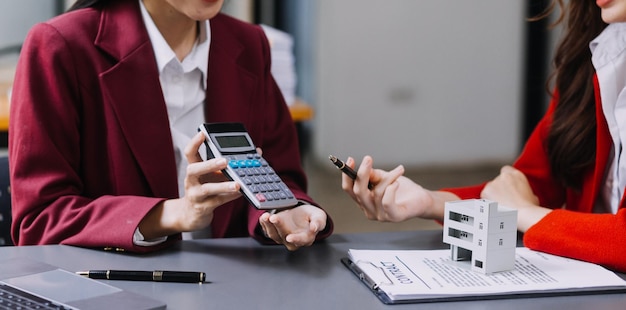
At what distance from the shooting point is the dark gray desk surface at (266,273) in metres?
1.00

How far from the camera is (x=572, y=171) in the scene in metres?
1.56

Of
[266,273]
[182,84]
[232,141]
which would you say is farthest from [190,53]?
[266,273]

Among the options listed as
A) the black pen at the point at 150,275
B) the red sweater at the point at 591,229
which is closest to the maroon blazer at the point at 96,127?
the black pen at the point at 150,275

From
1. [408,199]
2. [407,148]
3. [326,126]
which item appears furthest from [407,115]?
[408,199]

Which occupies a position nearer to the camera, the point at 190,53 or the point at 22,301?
the point at 22,301

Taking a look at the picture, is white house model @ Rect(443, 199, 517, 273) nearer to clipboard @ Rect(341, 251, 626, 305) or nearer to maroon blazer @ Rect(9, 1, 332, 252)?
clipboard @ Rect(341, 251, 626, 305)

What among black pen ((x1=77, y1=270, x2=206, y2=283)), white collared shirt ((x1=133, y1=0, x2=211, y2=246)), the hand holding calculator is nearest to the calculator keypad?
the hand holding calculator

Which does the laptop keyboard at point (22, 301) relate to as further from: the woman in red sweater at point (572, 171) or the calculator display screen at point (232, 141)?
the woman in red sweater at point (572, 171)

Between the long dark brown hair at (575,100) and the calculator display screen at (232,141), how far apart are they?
0.65 metres

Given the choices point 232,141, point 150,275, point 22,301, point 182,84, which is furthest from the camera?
point 182,84

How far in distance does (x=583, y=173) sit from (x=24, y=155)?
99 centimetres

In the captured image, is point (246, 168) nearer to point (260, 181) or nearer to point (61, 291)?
point (260, 181)

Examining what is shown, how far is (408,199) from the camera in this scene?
1.38m

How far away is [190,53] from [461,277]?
2.34 feet
